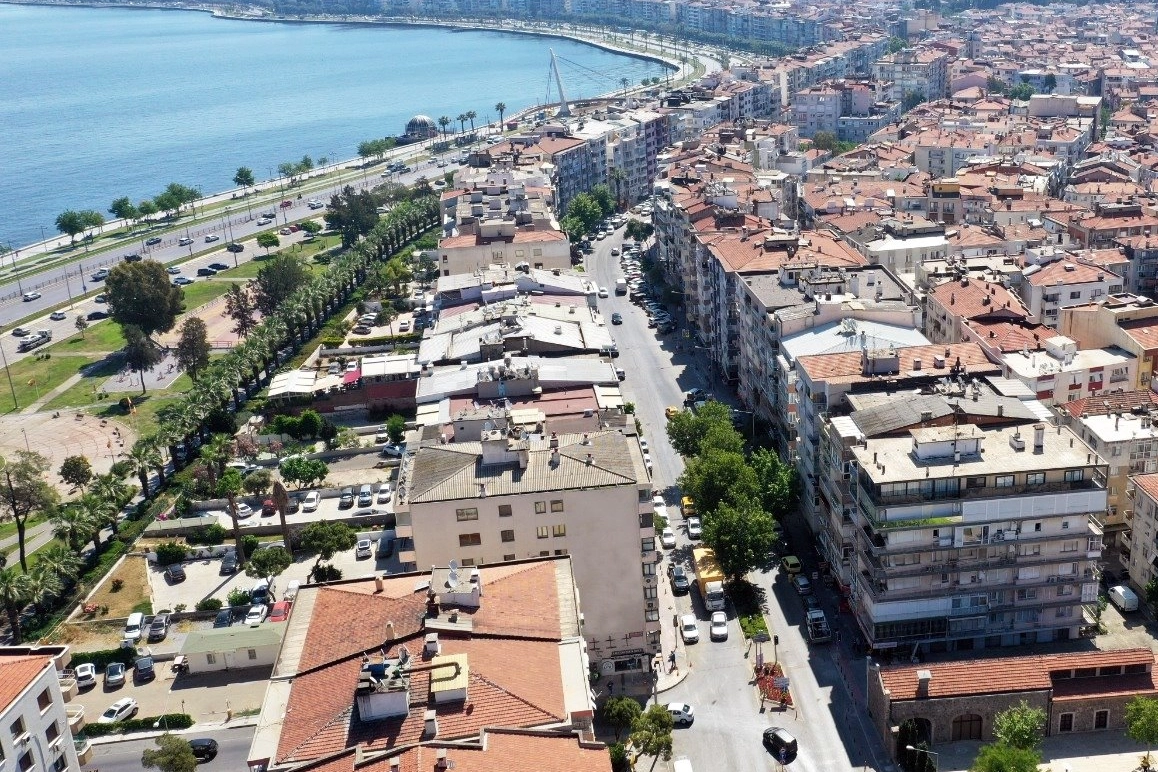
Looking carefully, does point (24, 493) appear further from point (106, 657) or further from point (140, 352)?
point (140, 352)

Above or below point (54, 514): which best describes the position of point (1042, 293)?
above

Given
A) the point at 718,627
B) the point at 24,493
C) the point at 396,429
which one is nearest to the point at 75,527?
the point at 24,493

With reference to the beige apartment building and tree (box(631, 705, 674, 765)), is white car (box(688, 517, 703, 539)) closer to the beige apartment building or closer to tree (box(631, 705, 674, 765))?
the beige apartment building

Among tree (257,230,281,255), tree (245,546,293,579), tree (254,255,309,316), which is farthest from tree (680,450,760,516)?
tree (257,230,281,255)

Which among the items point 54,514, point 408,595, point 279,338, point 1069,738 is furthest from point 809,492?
point 279,338

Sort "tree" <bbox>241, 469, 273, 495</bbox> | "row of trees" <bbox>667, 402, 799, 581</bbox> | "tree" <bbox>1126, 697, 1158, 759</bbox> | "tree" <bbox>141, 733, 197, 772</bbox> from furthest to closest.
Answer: "tree" <bbox>241, 469, 273, 495</bbox> → "row of trees" <bbox>667, 402, 799, 581</bbox> → "tree" <bbox>141, 733, 197, 772</bbox> → "tree" <bbox>1126, 697, 1158, 759</bbox>

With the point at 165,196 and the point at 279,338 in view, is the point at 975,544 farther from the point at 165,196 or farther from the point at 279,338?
the point at 165,196
